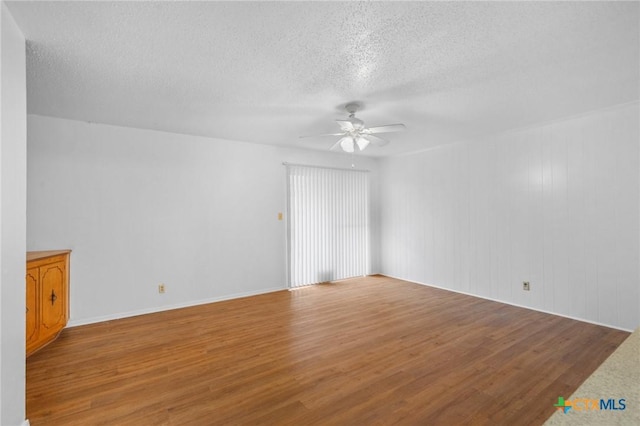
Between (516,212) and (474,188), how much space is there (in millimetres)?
714

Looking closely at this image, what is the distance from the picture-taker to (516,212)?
13.7 feet

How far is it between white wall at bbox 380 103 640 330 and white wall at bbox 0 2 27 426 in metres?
5.20

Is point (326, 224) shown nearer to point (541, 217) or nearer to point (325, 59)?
point (541, 217)

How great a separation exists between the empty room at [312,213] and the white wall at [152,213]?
0.09 feet

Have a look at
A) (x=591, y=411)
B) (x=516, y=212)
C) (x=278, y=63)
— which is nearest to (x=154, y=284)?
(x=278, y=63)

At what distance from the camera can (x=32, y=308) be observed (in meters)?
2.85

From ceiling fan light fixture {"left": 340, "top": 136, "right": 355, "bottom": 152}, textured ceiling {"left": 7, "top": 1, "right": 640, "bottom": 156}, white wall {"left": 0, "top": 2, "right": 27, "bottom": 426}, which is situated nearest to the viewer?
white wall {"left": 0, "top": 2, "right": 27, "bottom": 426}

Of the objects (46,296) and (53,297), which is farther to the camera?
(53,297)

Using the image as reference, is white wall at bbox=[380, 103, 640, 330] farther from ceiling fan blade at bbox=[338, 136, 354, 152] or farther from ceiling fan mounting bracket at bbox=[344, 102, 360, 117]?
ceiling fan mounting bracket at bbox=[344, 102, 360, 117]

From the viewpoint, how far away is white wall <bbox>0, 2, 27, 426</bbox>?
1.59 meters

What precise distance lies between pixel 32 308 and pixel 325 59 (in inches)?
142

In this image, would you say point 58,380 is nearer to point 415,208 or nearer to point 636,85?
point 415,208

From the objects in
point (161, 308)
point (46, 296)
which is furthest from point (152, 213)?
point (46, 296)

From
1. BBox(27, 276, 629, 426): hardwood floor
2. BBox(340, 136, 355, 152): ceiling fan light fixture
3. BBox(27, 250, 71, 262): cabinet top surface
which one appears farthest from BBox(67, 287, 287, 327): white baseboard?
BBox(340, 136, 355, 152): ceiling fan light fixture
